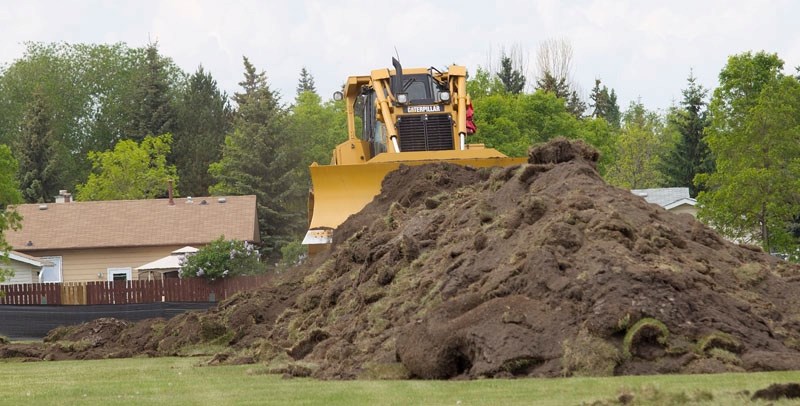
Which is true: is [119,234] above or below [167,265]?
above

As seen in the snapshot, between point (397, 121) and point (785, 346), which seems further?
point (397, 121)

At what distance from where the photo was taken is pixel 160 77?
280 ft

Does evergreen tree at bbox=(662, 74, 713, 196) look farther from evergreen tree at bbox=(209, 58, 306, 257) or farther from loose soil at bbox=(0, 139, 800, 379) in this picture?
loose soil at bbox=(0, 139, 800, 379)

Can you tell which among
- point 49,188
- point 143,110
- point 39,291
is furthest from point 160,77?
point 39,291

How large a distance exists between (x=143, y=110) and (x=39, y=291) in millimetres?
45372

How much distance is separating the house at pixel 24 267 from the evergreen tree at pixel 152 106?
30.0 m

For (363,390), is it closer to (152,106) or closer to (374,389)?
(374,389)

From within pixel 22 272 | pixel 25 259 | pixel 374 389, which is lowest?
pixel 374 389

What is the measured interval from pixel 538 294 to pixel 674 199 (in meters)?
53.0

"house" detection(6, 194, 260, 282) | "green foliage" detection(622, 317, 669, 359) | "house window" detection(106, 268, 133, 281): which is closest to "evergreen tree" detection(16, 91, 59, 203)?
"house" detection(6, 194, 260, 282)

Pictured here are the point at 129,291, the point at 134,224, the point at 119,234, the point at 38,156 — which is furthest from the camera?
the point at 38,156

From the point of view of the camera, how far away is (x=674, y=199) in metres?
65.9

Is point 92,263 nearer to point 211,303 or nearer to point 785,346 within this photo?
point 211,303

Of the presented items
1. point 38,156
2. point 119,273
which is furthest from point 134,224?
point 38,156
